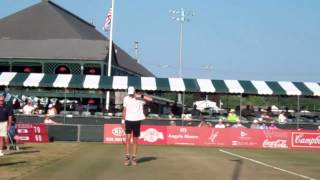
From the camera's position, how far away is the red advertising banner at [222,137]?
30.5m

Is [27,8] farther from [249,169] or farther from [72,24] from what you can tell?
[249,169]

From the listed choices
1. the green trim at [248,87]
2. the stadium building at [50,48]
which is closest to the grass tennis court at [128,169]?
the green trim at [248,87]

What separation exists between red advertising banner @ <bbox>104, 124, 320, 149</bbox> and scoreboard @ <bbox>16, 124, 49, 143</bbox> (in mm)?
3191

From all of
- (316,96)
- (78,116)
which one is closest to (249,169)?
(78,116)

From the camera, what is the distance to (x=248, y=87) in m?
36.9

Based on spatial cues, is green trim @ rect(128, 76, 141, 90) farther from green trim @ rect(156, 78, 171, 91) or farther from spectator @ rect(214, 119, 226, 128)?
spectator @ rect(214, 119, 226, 128)

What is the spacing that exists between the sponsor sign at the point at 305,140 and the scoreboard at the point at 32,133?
1183 centimetres

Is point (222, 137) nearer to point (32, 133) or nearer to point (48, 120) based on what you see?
point (48, 120)

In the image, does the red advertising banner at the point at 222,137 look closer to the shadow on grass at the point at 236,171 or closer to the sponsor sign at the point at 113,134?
the sponsor sign at the point at 113,134

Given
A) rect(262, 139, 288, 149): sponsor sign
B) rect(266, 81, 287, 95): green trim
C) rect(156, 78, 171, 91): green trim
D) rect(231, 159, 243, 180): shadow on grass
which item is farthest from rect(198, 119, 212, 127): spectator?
rect(231, 159, 243, 180): shadow on grass

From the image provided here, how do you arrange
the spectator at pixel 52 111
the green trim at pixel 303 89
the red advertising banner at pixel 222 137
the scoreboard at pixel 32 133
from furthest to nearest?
1. the green trim at pixel 303 89
2. the spectator at pixel 52 111
3. the red advertising banner at pixel 222 137
4. the scoreboard at pixel 32 133

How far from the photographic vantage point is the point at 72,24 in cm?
6488

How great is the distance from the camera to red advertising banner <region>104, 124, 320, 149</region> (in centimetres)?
3050

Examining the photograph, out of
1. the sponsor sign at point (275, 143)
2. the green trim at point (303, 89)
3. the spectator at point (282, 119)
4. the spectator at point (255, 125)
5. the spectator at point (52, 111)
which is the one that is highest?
the green trim at point (303, 89)
